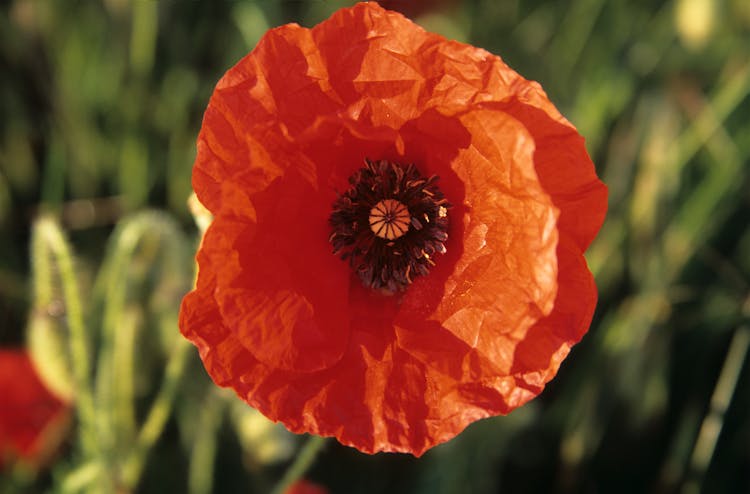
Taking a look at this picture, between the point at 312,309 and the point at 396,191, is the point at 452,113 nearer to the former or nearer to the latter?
the point at 396,191

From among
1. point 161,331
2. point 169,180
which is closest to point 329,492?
point 161,331

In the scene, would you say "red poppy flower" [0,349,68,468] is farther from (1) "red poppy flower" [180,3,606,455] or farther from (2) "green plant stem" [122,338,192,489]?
(1) "red poppy flower" [180,3,606,455]

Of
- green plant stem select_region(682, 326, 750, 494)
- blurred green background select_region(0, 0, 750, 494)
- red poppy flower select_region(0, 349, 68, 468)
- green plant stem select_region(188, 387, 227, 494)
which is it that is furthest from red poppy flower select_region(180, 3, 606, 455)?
red poppy flower select_region(0, 349, 68, 468)

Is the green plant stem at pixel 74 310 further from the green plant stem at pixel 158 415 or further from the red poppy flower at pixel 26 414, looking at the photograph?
the red poppy flower at pixel 26 414

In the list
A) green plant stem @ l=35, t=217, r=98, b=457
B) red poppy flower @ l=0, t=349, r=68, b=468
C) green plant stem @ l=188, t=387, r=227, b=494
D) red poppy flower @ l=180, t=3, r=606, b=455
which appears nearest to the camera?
red poppy flower @ l=180, t=3, r=606, b=455

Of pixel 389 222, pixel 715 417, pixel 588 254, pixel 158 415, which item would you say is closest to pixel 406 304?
pixel 389 222

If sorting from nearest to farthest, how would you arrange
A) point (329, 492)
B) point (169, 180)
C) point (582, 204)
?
point (582, 204)
point (329, 492)
point (169, 180)
